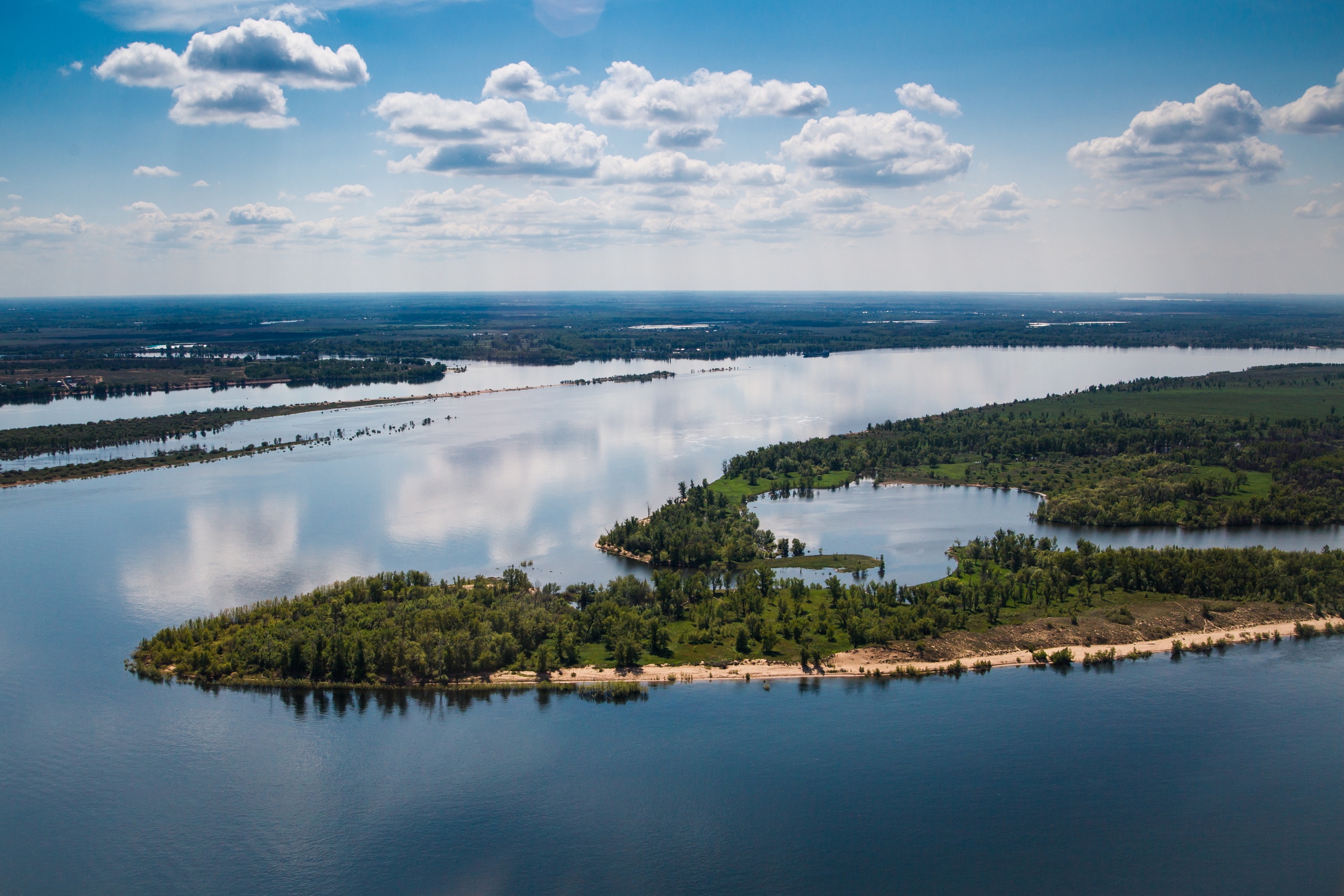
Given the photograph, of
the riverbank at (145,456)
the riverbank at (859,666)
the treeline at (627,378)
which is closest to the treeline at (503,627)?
the riverbank at (859,666)

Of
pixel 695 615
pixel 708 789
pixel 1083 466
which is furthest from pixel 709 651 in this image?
pixel 1083 466

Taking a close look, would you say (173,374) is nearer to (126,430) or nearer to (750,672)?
(126,430)

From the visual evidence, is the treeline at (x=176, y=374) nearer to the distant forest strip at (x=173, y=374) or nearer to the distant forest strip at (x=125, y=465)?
the distant forest strip at (x=173, y=374)

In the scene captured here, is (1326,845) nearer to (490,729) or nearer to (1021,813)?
(1021,813)

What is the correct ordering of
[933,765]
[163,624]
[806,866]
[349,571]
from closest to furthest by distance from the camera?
[806,866], [933,765], [163,624], [349,571]

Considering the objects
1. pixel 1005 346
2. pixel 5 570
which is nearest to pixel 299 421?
pixel 5 570

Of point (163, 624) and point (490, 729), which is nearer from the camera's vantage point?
point (490, 729)
